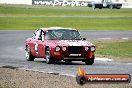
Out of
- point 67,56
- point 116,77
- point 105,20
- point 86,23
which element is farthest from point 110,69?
point 105,20

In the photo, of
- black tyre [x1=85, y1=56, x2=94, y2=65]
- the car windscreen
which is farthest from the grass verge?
black tyre [x1=85, y1=56, x2=94, y2=65]

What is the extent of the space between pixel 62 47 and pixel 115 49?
9.25 metres

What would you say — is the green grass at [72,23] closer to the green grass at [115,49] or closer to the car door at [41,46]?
the green grass at [115,49]

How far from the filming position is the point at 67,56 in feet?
68.7

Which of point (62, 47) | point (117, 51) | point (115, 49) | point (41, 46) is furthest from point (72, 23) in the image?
point (62, 47)

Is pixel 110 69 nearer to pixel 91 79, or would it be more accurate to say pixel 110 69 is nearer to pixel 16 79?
pixel 16 79

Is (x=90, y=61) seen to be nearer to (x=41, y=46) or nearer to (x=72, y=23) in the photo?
(x=41, y=46)

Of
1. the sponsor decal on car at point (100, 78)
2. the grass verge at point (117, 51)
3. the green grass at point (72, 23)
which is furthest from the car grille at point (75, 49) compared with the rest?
the green grass at point (72, 23)

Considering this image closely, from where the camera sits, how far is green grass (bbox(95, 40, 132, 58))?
26.8 m

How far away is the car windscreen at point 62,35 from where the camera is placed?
22016 mm

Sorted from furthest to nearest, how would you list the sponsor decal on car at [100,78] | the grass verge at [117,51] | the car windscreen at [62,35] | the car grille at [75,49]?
the grass verge at [117,51] → the car windscreen at [62,35] → the car grille at [75,49] → the sponsor decal on car at [100,78]

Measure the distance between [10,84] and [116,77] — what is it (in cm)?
374

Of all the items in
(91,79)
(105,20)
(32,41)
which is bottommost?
(105,20)

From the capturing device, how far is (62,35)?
872 inches
